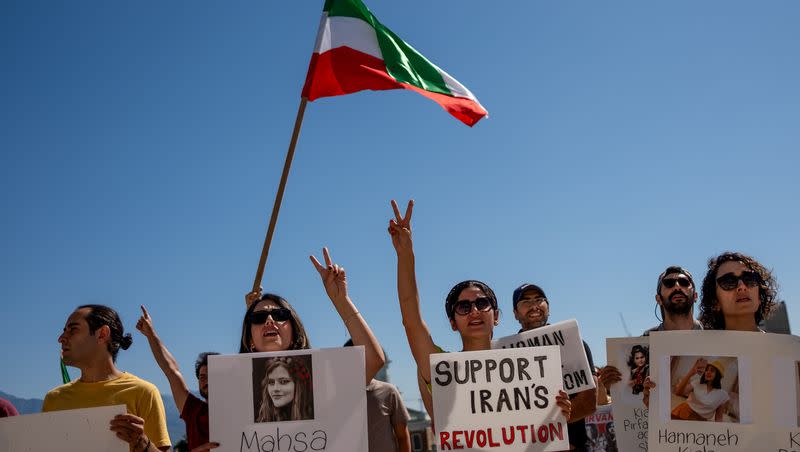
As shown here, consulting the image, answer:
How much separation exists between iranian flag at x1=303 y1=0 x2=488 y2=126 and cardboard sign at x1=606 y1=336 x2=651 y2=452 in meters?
2.76

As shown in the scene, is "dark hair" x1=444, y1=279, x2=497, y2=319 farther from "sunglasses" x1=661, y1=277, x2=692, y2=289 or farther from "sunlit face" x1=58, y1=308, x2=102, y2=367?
"sunlit face" x1=58, y1=308, x2=102, y2=367

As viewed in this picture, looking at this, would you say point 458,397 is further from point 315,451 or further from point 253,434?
point 253,434

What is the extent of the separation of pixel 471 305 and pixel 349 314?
77cm

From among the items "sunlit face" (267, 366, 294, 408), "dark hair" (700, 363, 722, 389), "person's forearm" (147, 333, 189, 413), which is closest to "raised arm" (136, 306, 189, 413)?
"person's forearm" (147, 333, 189, 413)

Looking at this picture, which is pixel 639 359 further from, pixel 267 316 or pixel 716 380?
pixel 267 316

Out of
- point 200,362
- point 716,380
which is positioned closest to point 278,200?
point 200,362

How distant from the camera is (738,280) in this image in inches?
193

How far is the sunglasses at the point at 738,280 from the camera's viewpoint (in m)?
4.88

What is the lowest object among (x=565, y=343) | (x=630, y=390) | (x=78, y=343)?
(x=630, y=390)

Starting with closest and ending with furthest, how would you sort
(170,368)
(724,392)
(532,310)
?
(724,392), (170,368), (532,310)

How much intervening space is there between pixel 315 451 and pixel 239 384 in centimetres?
56

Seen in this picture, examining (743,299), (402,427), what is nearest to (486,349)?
(402,427)

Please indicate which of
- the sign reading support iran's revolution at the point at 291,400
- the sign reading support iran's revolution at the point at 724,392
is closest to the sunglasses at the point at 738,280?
the sign reading support iran's revolution at the point at 724,392

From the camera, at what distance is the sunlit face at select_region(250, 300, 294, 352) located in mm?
4707
